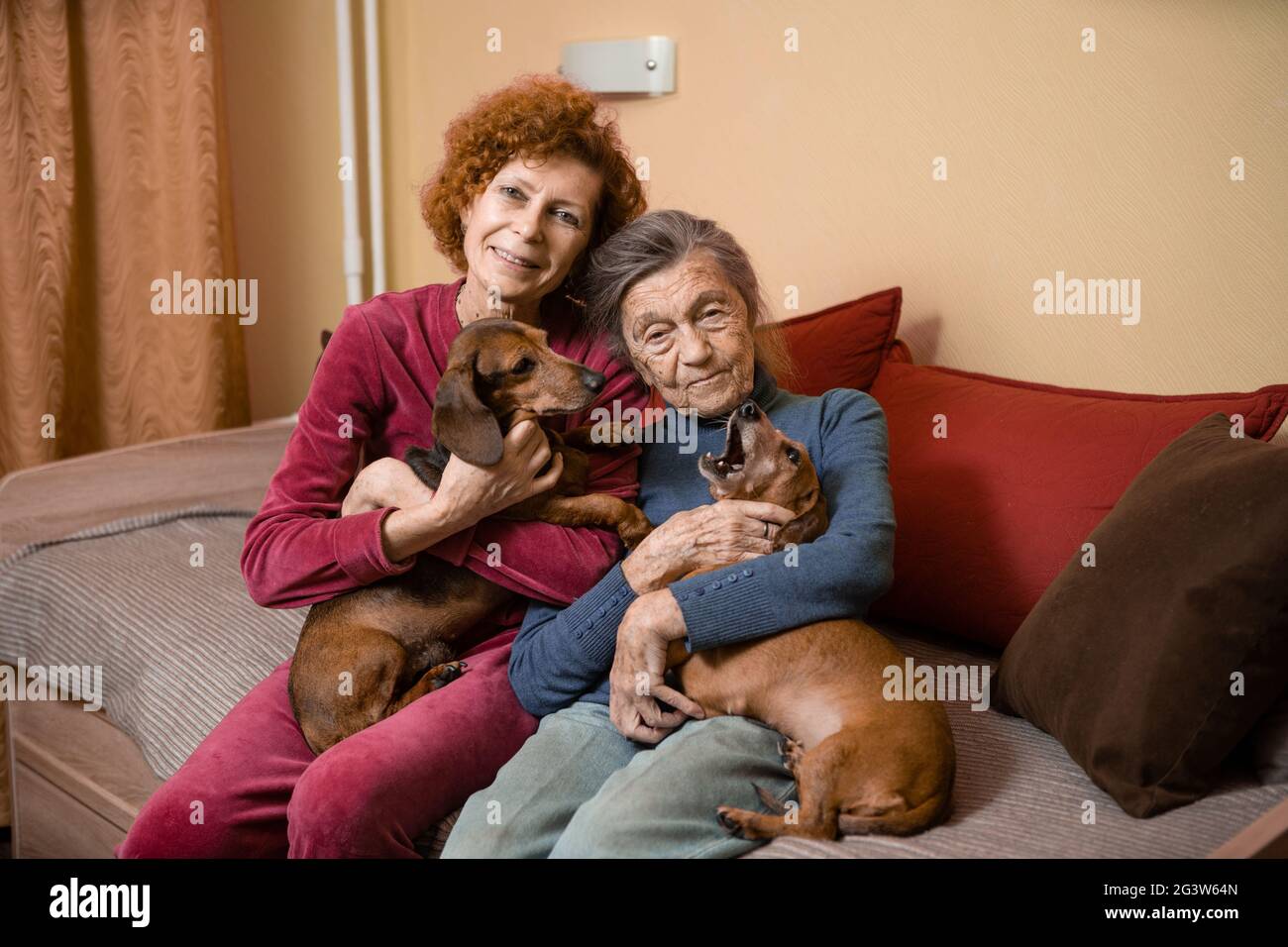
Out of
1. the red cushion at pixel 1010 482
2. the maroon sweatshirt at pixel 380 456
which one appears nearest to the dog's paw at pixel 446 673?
the maroon sweatshirt at pixel 380 456

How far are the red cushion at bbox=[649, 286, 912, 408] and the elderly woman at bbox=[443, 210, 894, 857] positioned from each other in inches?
19.3

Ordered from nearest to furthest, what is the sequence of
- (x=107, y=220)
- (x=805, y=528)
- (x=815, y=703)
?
(x=815, y=703) → (x=805, y=528) → (x=107, y=220)

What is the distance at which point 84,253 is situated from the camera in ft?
10.4

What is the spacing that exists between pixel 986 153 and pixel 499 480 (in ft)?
4.55

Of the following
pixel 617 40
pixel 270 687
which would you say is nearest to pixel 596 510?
pixel 270 687

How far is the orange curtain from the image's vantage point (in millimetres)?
2980

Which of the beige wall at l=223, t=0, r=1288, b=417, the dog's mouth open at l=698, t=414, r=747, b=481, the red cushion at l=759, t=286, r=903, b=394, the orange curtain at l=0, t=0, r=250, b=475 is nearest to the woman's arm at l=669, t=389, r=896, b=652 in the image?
the dog's mouth open at l=698, t=414, r=747, b=481

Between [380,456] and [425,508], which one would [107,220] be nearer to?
[380,456]

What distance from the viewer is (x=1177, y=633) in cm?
152

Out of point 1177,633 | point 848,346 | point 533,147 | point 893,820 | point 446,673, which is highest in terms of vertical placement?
point 533,147

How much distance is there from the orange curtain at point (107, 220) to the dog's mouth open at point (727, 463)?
85.9 inches

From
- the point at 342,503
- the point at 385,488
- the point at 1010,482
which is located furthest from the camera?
the point at 1010,482

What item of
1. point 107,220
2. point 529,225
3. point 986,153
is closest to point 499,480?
point 529,225

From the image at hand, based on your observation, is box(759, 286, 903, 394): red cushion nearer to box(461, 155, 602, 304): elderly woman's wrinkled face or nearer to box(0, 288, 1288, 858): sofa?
box(0, 288, 1288, 858): sofa
